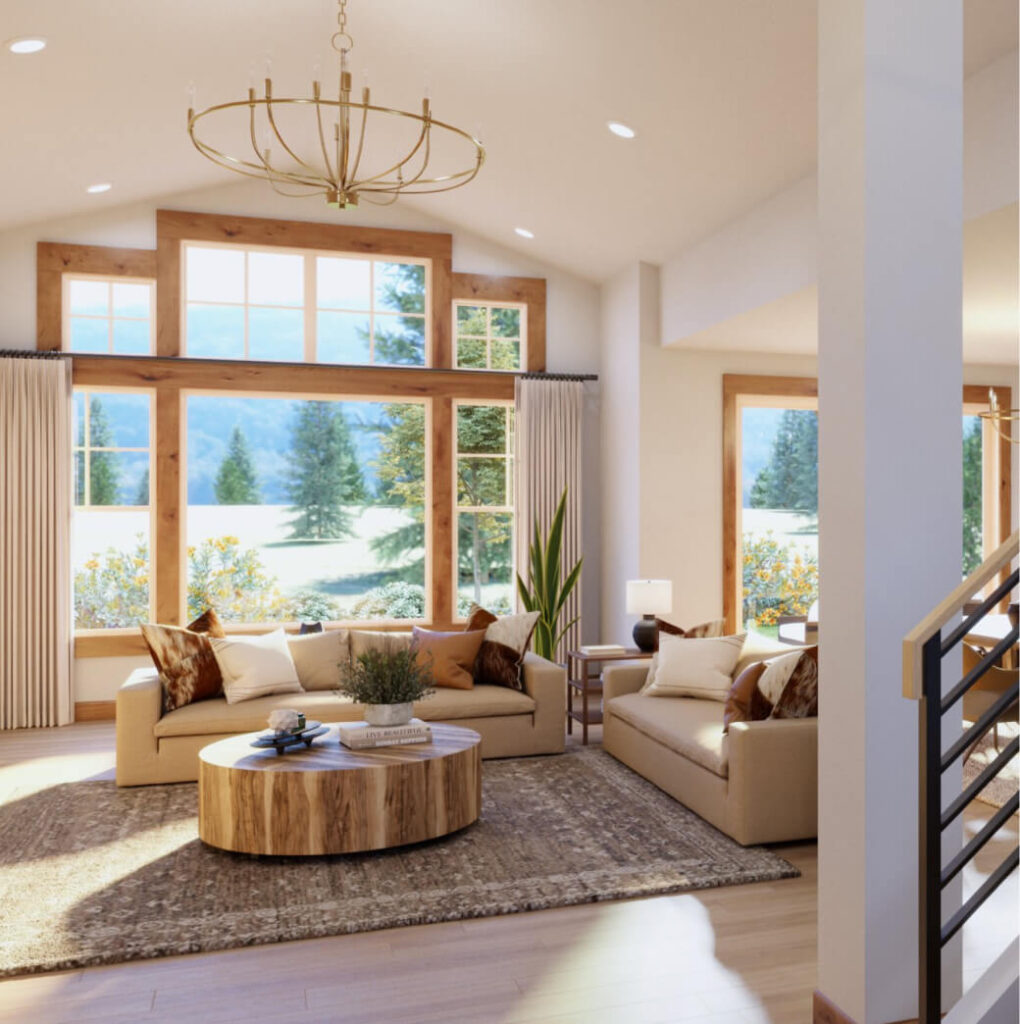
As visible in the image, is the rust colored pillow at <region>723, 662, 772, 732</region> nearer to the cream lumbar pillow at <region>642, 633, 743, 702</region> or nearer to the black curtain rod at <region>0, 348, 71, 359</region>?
the cream lumbar pillow at <region>642, 633, 743, 702</region>

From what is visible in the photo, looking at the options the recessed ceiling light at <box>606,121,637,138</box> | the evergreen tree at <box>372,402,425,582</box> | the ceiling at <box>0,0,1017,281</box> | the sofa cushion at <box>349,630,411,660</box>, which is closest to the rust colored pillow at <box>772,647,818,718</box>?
the sofa cushion at <box>349,630,411,660</box>

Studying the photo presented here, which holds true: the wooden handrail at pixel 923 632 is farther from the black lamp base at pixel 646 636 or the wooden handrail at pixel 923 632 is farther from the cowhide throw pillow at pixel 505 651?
the black lamp base at pixel 646 636

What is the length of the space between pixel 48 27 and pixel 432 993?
4.23m

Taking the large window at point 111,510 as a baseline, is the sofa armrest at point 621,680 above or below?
below

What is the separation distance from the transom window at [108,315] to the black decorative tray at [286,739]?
143 inches

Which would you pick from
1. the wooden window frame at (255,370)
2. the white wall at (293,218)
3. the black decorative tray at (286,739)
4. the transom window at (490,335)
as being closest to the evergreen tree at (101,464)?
the wooden window frame at (255,370)

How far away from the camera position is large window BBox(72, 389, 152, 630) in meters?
6.72

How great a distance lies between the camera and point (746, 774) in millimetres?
3979

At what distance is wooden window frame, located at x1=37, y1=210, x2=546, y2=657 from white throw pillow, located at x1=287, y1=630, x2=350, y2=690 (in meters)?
1.42

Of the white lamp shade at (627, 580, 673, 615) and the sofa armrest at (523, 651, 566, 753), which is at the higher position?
the white lamp shade at (627, 580, 673, 615)

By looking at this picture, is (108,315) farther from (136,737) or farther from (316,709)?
(316,709)

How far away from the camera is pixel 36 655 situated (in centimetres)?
638

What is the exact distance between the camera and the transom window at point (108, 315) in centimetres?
665

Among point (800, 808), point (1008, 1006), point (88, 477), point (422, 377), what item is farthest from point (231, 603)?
point (1008, 1006)
